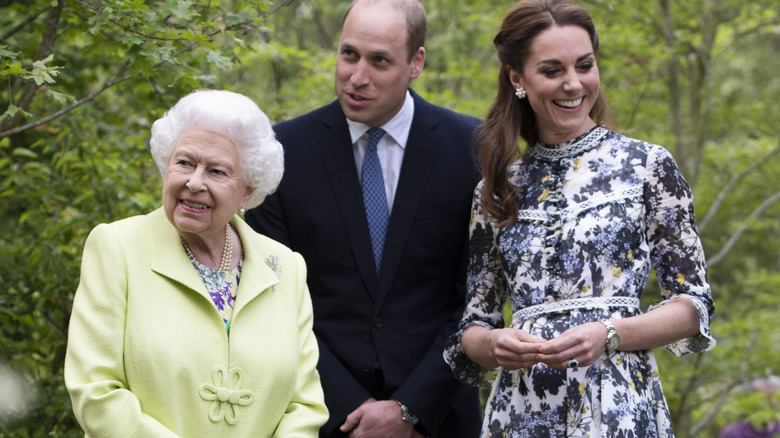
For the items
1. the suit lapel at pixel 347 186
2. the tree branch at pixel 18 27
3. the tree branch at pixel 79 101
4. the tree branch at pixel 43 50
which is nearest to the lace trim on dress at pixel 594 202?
the suit lapel at pixel 347 186

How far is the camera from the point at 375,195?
3619 millimetres

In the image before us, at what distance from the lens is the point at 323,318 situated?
11.7 ft

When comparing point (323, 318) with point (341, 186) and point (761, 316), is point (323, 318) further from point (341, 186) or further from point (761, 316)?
point (761, 316)

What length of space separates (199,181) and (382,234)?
106 centimetres

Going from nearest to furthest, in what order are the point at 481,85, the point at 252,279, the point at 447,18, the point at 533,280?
the point at 252,279 < the point at 533,280 < the point at 481,85 < the point at 447,18

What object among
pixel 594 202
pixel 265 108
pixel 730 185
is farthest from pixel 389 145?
pixel 730 185

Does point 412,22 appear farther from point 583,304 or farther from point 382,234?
point 583,304

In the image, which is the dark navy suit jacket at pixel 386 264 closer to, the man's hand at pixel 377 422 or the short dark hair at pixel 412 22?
the man's hand at pixel 377 422

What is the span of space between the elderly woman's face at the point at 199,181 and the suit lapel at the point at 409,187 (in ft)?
3.02

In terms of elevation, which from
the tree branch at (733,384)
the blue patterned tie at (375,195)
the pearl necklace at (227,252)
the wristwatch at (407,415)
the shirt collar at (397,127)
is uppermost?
the tree branch at (733,384)

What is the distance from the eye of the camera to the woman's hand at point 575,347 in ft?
9.08

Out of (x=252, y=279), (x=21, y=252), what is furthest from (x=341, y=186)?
(x=21, y=252)

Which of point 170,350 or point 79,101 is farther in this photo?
point 79,101

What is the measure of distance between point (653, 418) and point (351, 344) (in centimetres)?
116
